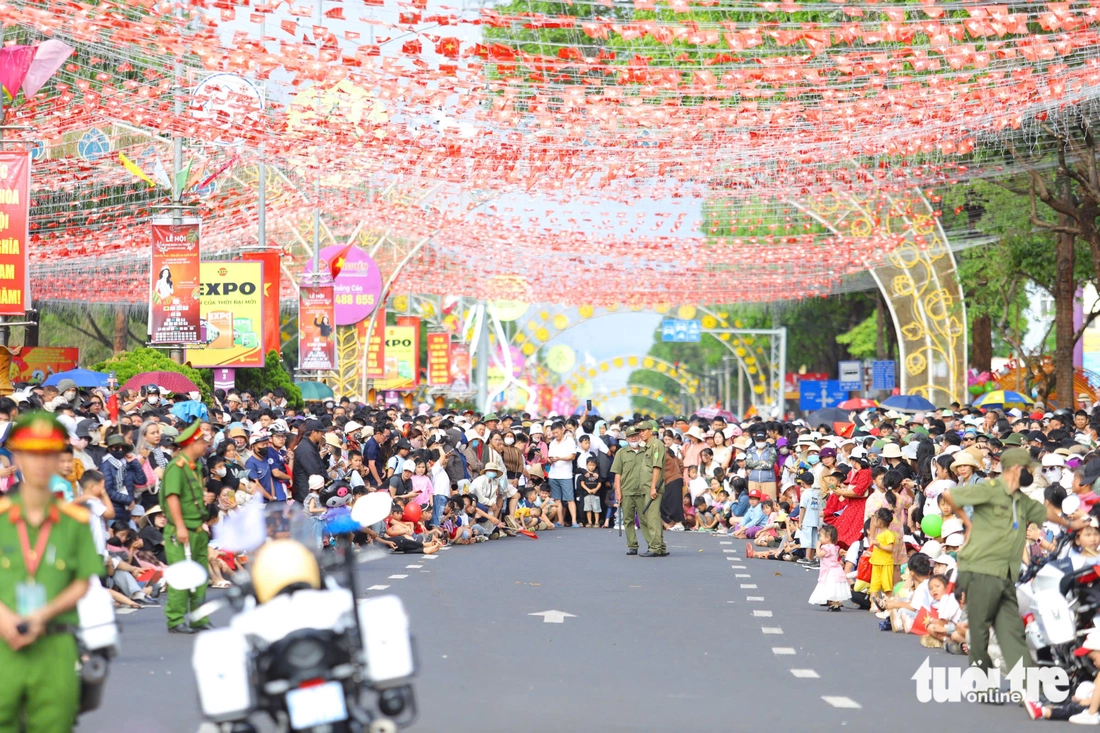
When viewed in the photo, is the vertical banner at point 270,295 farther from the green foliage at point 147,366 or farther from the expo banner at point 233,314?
the green foliage at point 147,366

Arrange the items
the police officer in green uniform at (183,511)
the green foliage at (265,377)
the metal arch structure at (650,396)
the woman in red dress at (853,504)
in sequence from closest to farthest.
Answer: the police officer in green uniform at (183,511) → the woman in red dress at (853,504) → the green foliage at (265,377) → the metal arch structure at (650,396)

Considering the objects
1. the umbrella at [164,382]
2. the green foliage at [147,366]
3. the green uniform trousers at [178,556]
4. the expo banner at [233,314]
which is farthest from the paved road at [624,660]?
the expo banner at [233,314]

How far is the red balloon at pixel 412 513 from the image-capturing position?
894 inches

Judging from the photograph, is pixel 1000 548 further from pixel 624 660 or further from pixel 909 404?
pixel 909 404

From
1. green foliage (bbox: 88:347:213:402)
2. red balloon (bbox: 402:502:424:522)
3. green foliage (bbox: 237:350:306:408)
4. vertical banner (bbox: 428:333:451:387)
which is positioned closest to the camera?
red balloon (bbox: 402:502:424:522)

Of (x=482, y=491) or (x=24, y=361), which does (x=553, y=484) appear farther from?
(x=24, y=361)

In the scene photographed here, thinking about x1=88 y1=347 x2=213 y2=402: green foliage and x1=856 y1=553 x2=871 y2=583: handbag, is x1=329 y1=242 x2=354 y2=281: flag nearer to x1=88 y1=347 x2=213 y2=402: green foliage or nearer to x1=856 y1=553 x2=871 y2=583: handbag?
x1=88 y1=347 x2=213 y2=402: green foliage

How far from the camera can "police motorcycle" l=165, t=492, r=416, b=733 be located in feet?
22.2

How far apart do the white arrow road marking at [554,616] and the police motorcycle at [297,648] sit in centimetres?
709

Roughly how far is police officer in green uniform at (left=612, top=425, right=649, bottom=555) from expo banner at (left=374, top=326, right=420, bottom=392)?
34683 millimetres

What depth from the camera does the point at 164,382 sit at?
26.6 m

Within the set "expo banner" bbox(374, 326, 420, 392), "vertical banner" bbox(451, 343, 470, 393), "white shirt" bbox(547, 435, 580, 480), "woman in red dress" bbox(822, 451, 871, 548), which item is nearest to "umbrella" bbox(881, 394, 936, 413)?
"white shirt" bbox(547, 435, 580, 480)

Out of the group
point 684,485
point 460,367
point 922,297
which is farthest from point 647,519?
point 460,367

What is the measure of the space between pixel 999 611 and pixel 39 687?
626 centimetres
